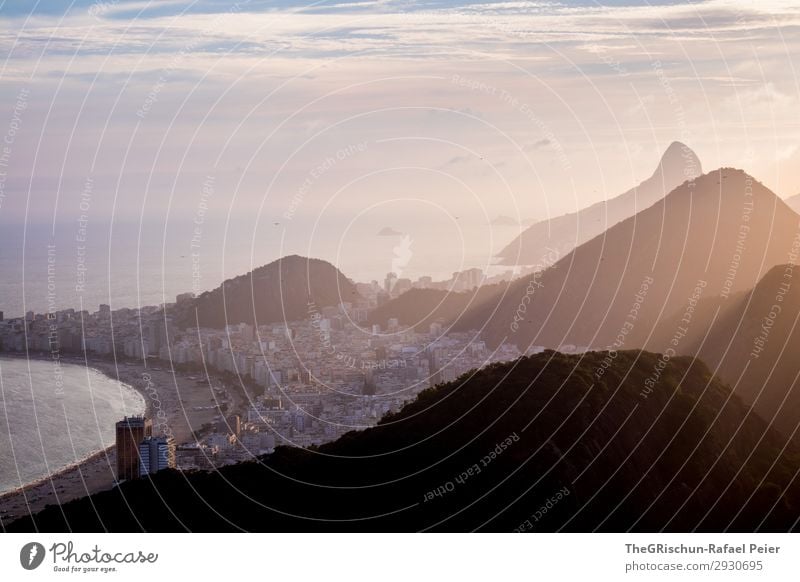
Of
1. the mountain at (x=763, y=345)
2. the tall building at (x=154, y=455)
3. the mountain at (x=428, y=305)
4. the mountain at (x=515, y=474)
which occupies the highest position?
the mountain at (x=428, y=305)

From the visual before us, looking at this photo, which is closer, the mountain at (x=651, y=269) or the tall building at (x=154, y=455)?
the tall building at (x=154, y=455)

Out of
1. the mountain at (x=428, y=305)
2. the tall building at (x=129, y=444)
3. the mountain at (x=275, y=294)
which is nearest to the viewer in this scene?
the tall building at (x=129, y=444)

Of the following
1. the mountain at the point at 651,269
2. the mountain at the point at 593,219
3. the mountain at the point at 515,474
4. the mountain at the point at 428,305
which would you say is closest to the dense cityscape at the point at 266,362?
the mountain at the point at 428,305

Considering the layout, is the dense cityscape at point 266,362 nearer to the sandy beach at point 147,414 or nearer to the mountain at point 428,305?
the sandy beach at point 147,414

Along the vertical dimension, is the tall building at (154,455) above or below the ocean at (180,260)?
Answer: below

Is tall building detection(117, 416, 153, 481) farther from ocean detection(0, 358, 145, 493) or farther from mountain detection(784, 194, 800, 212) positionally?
mountain detection(784, 194, 800, 212)

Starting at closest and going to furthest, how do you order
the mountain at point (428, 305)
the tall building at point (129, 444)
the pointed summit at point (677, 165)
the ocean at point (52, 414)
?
the tall building at point (129, 444) < the ocean at point (52, 414) < the mountain at point (428, 305) < the pointed summit at point (677, 165)

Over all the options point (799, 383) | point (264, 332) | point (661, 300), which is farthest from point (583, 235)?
point (799, 383)

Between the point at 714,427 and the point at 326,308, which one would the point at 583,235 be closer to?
the point at 326,308
